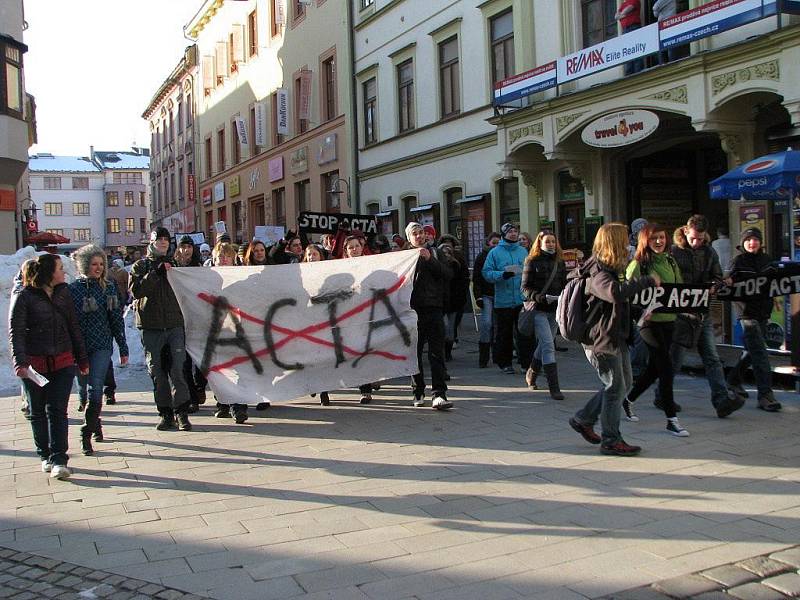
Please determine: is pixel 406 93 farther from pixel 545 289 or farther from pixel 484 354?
pixel 545 289

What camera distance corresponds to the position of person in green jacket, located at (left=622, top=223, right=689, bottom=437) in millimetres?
7023

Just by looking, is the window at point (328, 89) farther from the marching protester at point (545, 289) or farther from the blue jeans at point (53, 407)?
the blue jeans at point (53, 407)

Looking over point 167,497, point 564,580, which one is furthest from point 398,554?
point 167,497

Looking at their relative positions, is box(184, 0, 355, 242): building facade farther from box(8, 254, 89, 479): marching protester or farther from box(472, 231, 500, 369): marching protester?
box(8, 254, 89, 479): marching protester

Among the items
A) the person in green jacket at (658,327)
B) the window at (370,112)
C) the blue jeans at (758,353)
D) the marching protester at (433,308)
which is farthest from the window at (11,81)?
the blue jeans at (758,353)

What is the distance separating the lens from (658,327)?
7.10 meters

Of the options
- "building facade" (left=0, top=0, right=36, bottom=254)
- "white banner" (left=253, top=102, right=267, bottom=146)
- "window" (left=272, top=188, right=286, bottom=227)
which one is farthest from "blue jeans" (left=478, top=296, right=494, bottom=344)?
"white banner" (left=253, top=102, right=267, bottom=146)

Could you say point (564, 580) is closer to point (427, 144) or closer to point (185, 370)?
point (185, 370)

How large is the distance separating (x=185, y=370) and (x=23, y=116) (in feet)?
57.1

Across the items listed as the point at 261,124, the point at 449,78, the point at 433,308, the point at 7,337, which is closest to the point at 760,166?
the point at 433,308

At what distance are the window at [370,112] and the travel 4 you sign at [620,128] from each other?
1149cm

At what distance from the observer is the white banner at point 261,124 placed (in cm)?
3344

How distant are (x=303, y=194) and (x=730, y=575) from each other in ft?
91.5

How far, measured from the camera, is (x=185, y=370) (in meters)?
8.66
